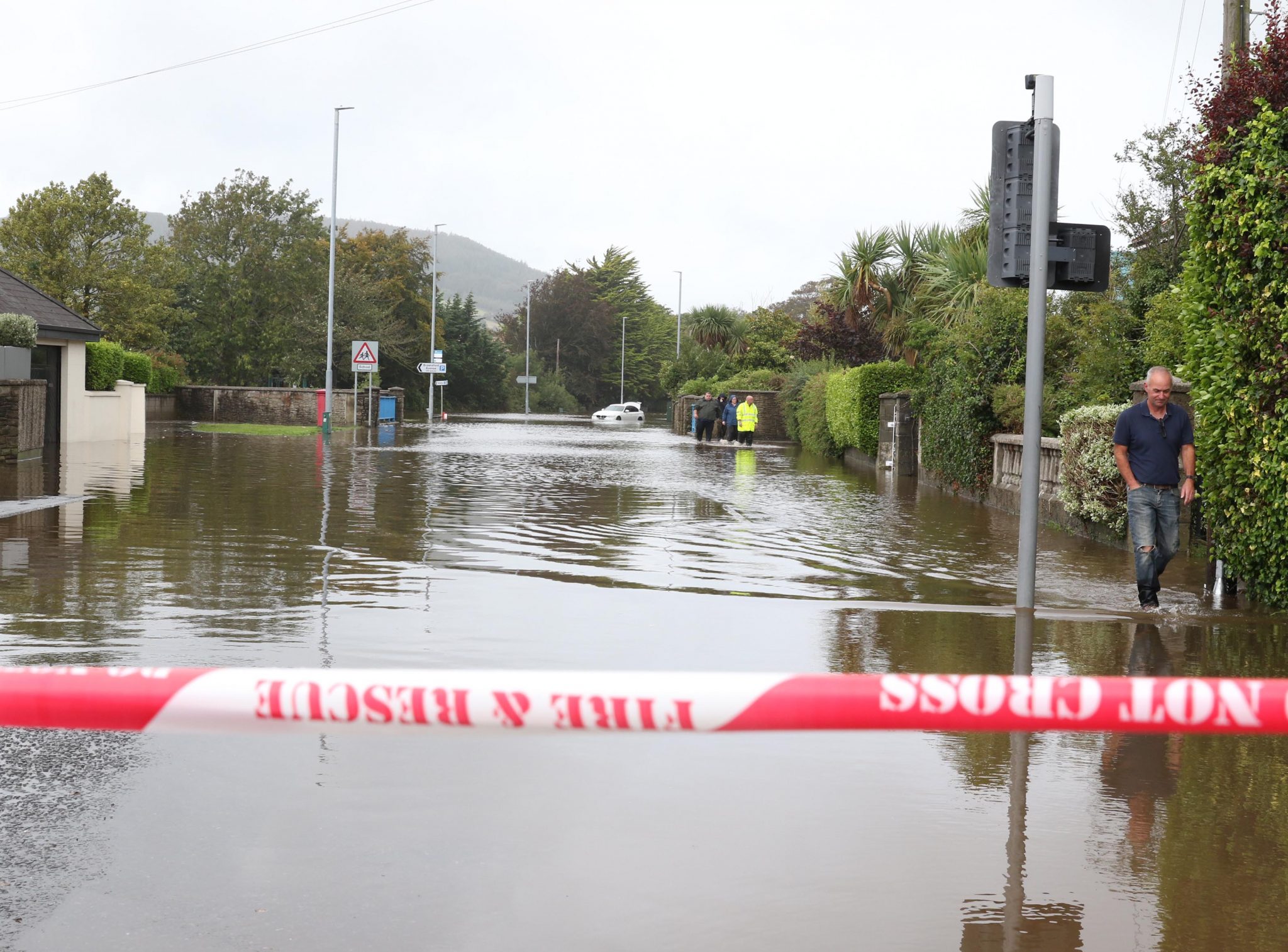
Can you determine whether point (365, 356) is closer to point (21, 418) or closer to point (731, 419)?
point (731, 419)

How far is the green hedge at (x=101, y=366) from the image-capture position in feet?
103

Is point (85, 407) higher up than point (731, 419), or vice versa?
point (731, 419)

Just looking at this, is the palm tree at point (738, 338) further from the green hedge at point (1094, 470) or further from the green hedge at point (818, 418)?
the green hedge at point (1094, 470)

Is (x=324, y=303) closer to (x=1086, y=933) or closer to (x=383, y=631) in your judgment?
(x=383, y=631)

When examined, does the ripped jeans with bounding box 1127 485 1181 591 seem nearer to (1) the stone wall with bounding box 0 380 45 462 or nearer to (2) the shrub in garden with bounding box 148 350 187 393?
(1) the stone wall with bounding box 0 380 45 462

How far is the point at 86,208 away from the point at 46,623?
4720cm

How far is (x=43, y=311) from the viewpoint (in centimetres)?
2858

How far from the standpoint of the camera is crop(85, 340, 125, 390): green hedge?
31406 millimetres

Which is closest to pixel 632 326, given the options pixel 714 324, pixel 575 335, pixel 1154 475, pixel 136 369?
pixel 575 335

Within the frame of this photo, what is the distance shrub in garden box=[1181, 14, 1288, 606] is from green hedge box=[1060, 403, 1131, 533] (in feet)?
9.48

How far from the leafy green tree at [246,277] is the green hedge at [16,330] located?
46968mm

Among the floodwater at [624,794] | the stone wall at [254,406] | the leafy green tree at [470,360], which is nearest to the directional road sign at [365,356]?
the stone wall at [254,406]

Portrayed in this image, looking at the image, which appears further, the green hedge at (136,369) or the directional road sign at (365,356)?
the directional road sign at (365,356)

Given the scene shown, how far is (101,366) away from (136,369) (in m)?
4.26
